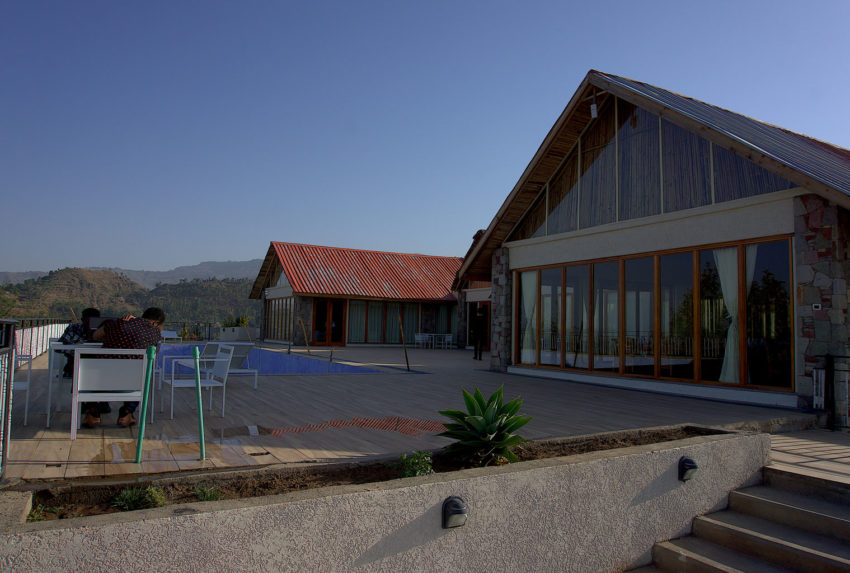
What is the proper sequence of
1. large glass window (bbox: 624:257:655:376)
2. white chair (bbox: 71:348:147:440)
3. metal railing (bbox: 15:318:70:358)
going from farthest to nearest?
metal railing (bbox: 15:318:70:358), large glass window (bbox: 624:257:655:376), white chair (bbox: 71:348:147:440)

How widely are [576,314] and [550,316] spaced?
70cm

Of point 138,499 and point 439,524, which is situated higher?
point 138,499

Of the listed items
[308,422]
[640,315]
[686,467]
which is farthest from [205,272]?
[686,467]

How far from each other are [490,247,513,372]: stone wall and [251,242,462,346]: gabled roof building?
1067cm

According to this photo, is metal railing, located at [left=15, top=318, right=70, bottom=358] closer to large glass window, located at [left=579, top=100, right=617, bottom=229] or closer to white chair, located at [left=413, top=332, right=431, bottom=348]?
large glass window, located at [left=579, top=100, right=617, bottom=229]

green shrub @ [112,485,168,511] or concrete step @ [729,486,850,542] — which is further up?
green shrub @ [112,485,168,511]

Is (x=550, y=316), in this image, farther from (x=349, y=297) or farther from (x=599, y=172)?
(x=349, y=297)

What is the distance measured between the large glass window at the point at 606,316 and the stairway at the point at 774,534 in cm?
564

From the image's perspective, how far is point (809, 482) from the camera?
4.34 metres

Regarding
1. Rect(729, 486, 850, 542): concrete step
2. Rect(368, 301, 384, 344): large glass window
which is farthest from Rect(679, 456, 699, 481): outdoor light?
Rect(368, 301, 384, 344): large glass window

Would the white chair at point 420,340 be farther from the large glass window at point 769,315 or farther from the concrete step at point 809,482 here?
the concrete step at point 809,482

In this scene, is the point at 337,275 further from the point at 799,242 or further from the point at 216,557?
the point at 216,557

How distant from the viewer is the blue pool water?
13.6 metres

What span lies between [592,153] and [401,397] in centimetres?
583
